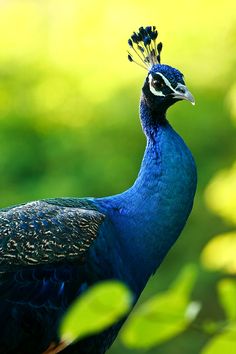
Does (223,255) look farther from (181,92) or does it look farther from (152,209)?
(152,209)

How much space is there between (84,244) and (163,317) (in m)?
2.54

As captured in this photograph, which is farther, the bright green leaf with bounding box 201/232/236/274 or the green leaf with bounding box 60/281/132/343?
the bright green leaf with bounding box 201/232/236/274

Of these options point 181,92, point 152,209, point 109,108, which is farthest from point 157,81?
point 109,108

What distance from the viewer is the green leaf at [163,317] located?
694mm

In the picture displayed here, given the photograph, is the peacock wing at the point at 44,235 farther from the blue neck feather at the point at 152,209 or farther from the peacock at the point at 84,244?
the blue neck feather at the point at 152,209

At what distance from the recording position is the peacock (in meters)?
3.17

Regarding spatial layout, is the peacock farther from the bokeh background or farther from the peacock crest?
the bokeh background

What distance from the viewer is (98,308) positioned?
0.69 metres

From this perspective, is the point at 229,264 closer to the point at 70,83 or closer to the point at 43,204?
the point at 43,204

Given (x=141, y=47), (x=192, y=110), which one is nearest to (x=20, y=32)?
(x=192, y=110)

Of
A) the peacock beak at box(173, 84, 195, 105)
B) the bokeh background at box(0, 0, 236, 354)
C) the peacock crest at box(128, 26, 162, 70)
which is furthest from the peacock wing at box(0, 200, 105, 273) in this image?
the bokeh background at box(0, 0, 236, 354)

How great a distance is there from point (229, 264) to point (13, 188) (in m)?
5.61

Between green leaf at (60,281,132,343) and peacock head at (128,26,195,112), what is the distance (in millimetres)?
2948

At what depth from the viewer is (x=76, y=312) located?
0.67m
